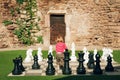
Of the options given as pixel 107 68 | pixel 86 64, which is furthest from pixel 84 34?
pixel 107 68

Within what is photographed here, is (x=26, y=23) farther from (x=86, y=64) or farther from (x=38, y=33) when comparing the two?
(x=86, y=64)

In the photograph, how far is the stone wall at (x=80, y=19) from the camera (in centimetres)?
1794

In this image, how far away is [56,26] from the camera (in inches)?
731

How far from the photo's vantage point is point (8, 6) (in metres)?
18.0

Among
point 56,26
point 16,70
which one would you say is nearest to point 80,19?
point 56,26

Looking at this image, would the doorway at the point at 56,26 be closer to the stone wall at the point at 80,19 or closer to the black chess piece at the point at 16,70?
the stone wall at the point at 80,19

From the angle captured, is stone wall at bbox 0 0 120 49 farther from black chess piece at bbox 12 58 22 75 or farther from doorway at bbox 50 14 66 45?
black chess piece at bbox 12 58 22 75

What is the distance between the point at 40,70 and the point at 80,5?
360 inches

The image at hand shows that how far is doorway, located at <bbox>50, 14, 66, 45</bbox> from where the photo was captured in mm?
18484

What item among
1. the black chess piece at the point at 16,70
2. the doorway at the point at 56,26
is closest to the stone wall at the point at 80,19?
the doorway at the point at 56,26

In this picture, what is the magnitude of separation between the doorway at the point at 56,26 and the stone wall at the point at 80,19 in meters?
0.25

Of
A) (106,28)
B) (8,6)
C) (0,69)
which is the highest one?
(8,6)

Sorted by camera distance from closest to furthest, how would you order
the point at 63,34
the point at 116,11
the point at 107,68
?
the point at 107,68
the point at 116,11
the point at 63,34

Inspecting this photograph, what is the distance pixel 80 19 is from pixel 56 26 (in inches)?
56.4
